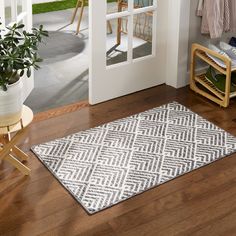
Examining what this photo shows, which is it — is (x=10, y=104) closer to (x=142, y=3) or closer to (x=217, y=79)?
(x=142, y=3)

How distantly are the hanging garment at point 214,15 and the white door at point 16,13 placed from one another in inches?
49.8

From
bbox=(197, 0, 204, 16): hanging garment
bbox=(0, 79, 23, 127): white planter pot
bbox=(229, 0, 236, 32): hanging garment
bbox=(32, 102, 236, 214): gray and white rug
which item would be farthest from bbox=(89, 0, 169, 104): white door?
bbox=(0, 79, 23, 127): white planter pot

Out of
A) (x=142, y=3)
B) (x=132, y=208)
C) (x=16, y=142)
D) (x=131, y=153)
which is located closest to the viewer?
(x=132, y=208)

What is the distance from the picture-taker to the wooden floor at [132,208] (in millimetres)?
2783

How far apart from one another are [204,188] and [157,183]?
0.87ft

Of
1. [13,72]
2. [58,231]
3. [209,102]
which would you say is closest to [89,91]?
[209,102]

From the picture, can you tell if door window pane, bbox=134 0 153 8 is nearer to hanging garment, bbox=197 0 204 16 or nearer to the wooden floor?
hanging garment, bbox=197 0 204 16

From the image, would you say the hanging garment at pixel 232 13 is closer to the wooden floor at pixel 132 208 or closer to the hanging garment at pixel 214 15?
the hanging garment at pixel 214 15

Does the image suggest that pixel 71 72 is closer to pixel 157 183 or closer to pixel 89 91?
pixel 89 91

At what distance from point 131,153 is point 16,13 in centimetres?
119

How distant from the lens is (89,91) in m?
4.05

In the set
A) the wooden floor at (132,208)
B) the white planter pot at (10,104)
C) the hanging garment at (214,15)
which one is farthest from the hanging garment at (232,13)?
the white planter pot at (10,104)

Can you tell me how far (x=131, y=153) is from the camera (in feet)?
11.3

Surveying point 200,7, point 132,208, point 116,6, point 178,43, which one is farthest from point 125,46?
point 132,208
